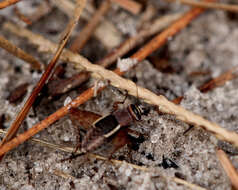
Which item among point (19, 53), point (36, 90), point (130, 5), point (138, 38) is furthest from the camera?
point (130, 5)

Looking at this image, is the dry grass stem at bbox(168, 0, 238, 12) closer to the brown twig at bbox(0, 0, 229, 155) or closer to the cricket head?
the brown twig at bbox(0, 0, 229, 155)

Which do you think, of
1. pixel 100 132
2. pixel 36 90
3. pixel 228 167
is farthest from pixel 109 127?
pixel 228 167

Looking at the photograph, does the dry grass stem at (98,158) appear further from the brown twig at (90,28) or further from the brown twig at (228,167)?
the brown twig at (90,28)

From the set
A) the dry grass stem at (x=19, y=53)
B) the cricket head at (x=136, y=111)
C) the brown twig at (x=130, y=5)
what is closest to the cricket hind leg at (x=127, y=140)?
the cricket head at (x=136, y=111)

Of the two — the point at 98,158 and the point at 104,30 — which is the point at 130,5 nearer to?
the point at 104,30

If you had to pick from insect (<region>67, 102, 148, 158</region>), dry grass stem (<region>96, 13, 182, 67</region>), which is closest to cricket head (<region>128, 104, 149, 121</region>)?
insect (<region>67, 102, 148, 158</region>)

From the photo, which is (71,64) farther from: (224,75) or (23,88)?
(224,75)

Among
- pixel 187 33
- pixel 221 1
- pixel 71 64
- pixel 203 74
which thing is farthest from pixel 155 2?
pixel 71 64
